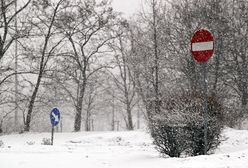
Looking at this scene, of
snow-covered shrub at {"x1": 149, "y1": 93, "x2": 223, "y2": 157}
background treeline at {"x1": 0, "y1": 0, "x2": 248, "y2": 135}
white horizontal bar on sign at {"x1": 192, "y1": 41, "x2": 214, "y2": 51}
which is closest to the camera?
white horizontal bar on sign at {"x1": 192, "y1": 41, "x2": 214, "y2": 51}

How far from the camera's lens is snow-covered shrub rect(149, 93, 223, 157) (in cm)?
1247

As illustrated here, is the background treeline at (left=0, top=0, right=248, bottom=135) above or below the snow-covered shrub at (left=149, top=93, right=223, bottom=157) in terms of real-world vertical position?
above

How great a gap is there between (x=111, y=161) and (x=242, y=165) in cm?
396

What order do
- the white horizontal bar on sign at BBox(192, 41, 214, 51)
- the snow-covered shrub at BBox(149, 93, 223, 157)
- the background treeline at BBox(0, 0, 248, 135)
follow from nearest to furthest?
the white horizontal bar on sign at BBox(192, 41, 214, 51) < the snow-covered shrub at BBox(149, 93, 223, 157) < the background treeline at BBox(0, 0, 248, 135)

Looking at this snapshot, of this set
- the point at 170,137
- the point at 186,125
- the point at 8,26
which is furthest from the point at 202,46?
the point at 8,26

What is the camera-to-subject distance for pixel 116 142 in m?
22.9

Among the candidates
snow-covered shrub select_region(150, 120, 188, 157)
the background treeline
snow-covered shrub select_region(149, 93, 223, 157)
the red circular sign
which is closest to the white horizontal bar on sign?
the red circular sign

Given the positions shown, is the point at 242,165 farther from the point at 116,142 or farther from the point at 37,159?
the point at 116,142

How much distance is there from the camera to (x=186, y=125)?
1247 centimetres

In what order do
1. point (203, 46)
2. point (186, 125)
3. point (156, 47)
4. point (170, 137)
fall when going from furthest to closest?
point (156, 47) → point (170, 137) → point (186, 125) → point (203, 46)

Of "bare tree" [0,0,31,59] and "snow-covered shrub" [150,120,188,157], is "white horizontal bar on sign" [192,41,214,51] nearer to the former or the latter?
"snow-covered shrub" [150,120,188,157]

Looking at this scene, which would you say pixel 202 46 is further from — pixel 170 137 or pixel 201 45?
pixel 170 137

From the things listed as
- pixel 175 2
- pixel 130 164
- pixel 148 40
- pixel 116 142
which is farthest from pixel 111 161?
pixel 148 40

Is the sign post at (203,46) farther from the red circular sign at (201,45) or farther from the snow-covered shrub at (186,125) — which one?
the snow-covered shrub at (186,125)
